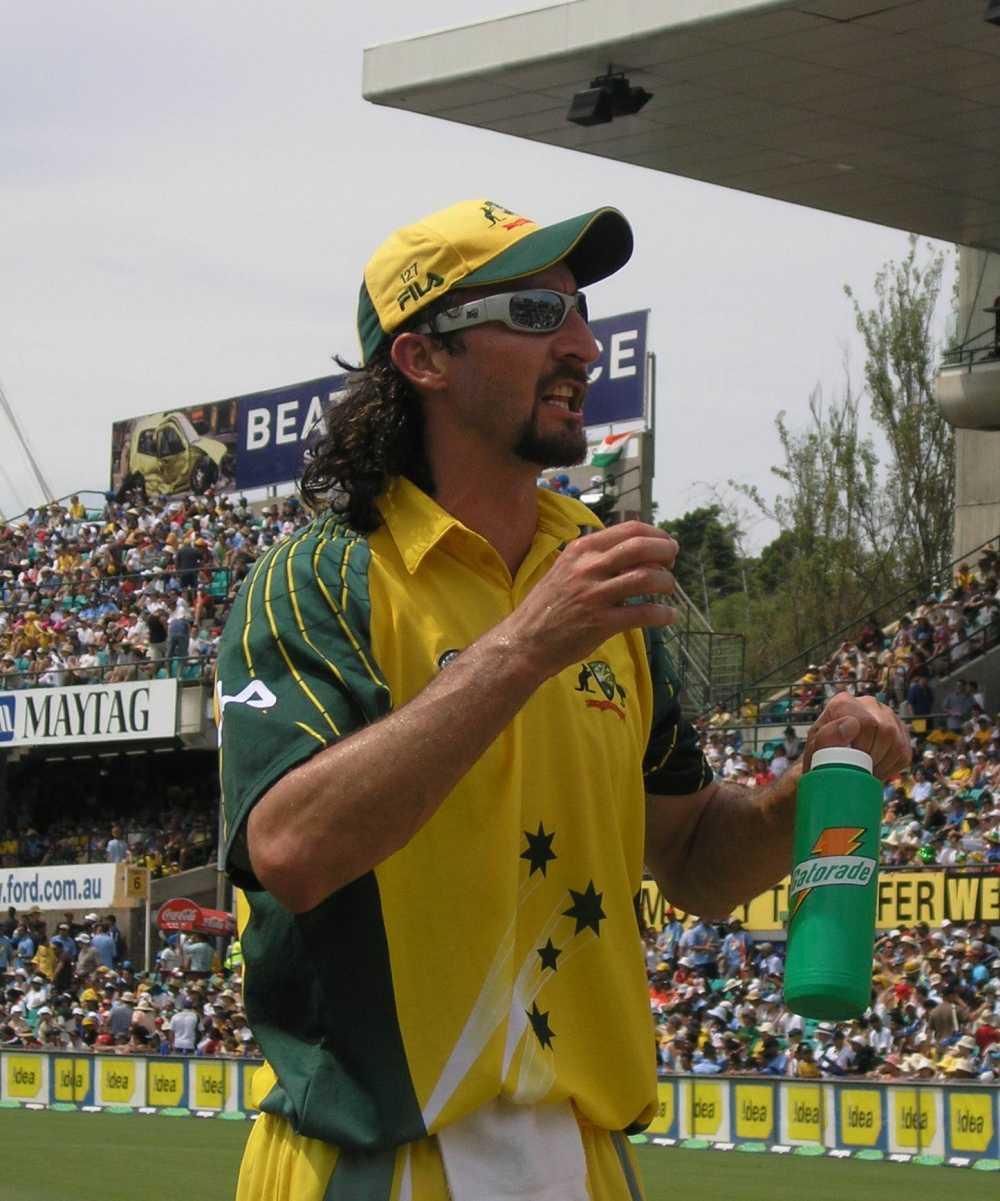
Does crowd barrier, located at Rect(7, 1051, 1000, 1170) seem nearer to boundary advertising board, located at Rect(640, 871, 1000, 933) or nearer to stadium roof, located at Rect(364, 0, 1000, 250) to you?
boundary advertising board, located at Rect(640, 871, 1000, 933)

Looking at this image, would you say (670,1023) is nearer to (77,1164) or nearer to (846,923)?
(77,1164)

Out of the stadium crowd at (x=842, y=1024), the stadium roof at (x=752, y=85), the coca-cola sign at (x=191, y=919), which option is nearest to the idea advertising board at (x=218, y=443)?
the coca-cola sign at (x=191, y=919)

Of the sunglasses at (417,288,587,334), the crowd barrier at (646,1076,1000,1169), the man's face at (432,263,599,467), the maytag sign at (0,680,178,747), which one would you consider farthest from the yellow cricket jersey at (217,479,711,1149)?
the maytag sign at (0,680,178,747)

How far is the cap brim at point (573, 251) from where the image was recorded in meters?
3.20

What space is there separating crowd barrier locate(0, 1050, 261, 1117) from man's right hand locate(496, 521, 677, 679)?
21268mm

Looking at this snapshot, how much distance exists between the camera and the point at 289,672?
293 centimetres

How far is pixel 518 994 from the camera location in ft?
9.97

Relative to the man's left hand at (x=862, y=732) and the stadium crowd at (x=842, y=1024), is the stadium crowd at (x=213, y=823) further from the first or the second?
the man's left hand at (x=862, y=732)

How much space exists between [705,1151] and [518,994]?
56.6 feet

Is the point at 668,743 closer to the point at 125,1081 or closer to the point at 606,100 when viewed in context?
the point at 606,100

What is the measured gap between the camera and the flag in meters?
35.6

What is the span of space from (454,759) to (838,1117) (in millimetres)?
16642

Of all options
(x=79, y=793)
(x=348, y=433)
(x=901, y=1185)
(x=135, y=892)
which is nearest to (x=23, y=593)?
(x=79, y=793)

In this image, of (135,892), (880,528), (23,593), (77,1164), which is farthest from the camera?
(880,528)
